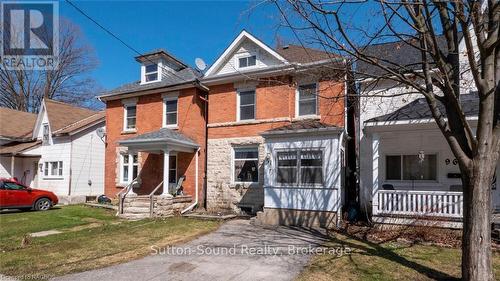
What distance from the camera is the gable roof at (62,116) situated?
77.3ft

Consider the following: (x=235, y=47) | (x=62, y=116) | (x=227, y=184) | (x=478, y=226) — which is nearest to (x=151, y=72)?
(x=235, y=47)

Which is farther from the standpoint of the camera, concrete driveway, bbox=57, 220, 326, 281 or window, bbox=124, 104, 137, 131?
window, bbox=124, 104, 137, 131

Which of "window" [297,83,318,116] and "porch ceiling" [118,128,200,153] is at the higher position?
"window" [297,83,318,116]

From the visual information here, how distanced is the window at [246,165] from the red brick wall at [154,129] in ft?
6.49

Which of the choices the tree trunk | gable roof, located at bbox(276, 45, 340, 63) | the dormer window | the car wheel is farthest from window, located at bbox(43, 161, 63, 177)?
the tree trunk

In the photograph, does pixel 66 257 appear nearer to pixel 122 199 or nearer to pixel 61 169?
pixel 122 199

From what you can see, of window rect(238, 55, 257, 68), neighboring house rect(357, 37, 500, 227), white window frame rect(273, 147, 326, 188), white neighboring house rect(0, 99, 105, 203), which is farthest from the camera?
white neighboring house rect(0, 99, 105, 203)

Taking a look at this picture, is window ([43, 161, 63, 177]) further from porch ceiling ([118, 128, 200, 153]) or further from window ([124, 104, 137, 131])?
porch ceiling ([118, 128, 200, 153])

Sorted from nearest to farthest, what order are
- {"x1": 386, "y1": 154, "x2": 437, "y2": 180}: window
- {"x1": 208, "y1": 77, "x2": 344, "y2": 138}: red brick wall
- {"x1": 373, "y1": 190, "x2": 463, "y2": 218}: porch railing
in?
1. {"x1": 373, "y1": 190, "x2": 463, "y2": 218}: porch railing
2. {"x1": 386, "y1": 154, "x2": 437, "y2": 180}: window
3. {"x1": 208, "y1": 77, "x2": 344, "y2": 138}: red brick wall

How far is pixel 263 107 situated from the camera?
52.2ft

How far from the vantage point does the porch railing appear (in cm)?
1058

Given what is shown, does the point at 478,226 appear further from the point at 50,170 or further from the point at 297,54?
the point at 50,170

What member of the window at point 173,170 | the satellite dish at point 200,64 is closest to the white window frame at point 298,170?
the window at point 173,170

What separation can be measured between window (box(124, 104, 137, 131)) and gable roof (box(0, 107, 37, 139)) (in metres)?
11.9
